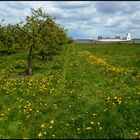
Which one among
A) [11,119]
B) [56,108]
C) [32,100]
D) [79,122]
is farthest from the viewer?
[32,100]

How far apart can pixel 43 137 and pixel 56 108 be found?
12.5ft

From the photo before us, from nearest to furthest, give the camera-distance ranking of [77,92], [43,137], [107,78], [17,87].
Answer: [43,137] → [77,92] → [17,87] → [107,78]

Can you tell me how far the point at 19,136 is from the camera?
38.9 ft

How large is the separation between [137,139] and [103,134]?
126cm

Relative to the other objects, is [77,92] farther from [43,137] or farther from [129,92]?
[43,137]

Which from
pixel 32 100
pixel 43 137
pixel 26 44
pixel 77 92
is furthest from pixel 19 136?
pixel 26 44

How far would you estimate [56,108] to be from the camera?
1530cm

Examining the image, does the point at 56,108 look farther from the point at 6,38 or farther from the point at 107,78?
the point at 6,38

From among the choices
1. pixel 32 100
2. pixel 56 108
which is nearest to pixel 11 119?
pixel 56 108

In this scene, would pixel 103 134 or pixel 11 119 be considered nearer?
pixel 103 134

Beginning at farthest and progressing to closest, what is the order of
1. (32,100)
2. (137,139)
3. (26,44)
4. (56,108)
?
1. (26,44)
2. (32,100)
3. (56,108)
4. (137,139)

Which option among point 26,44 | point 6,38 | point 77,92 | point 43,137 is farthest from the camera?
point 6,38

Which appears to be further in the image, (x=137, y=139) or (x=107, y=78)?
(x=107, y=78)

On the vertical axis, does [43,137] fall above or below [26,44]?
below
